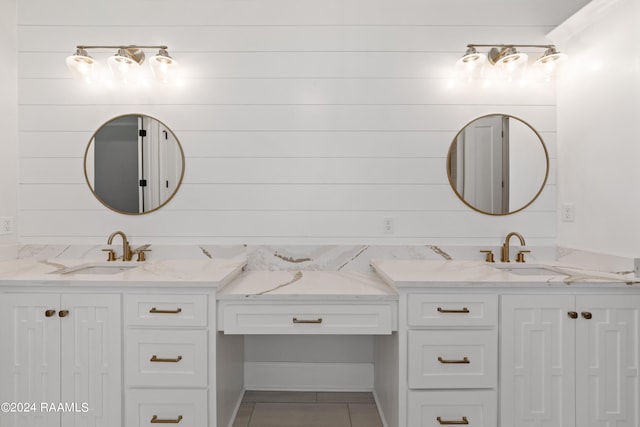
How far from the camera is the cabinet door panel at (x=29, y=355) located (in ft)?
5.67

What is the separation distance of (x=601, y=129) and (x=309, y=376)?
88.1 inches

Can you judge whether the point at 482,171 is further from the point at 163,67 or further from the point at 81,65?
the point at 81,65

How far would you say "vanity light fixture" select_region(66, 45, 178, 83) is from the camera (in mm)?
2260

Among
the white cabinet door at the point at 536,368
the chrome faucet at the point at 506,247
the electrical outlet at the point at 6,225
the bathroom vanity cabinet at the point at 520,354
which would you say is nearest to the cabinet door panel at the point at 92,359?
the electrical outlet at the point at 6,225

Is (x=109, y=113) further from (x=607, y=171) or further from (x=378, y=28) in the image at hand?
(x=607, y=171)

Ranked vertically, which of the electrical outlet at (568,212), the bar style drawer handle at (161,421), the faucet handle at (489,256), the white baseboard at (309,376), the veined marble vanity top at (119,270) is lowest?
the white baseboard at (309,376)

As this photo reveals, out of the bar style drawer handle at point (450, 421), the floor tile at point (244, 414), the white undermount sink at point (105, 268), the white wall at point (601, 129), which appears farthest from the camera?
the white undermount sink at point (105, 268)

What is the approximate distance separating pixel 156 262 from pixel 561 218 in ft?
8.31

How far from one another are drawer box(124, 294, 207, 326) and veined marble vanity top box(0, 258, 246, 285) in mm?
81

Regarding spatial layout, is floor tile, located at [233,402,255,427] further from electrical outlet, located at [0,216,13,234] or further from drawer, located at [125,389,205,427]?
electrical outlet, located at [0,216,13,234]

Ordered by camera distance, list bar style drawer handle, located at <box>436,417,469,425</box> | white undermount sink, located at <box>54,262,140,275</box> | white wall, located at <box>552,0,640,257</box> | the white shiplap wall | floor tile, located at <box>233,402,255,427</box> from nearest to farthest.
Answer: bar style drawer handle, located at <box>436,417,469,425</box> < white wall, located at <box>552,0,640,257</box> < floor tile, located at <box>233,402,255,427</box> < white undermount sink, located at <box>54,262,140,275</box> < the white shiplap wall

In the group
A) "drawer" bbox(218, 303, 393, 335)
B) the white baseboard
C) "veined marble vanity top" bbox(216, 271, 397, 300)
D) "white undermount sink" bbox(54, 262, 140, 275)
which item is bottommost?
the white baseboard

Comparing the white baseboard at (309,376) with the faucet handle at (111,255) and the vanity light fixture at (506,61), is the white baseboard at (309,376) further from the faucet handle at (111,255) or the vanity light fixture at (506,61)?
the vanity light fixture at (506,61)

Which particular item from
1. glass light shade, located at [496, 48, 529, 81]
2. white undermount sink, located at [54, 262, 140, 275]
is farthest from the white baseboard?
glass light shade, located at [496, 48, 529, 81]
